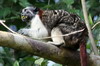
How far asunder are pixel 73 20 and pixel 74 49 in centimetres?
31

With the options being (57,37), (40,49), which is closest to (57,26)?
(57,37)

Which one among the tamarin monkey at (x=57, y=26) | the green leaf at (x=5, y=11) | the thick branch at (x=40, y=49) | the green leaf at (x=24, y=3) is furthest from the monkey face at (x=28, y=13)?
the thick branch at (x=40, y=49)

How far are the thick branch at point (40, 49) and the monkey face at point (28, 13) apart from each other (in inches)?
34.4

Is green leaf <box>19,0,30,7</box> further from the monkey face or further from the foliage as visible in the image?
the monkey face

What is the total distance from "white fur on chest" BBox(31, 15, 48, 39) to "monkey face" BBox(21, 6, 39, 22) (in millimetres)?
74

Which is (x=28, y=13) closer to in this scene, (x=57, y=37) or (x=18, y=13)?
(x=57, y=37)

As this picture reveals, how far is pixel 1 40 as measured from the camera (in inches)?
127

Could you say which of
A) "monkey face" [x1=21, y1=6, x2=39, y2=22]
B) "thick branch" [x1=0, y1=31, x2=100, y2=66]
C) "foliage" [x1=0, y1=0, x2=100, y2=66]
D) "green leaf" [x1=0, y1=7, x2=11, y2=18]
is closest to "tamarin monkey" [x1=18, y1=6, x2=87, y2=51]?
"monkey face" [x1=21, y1=6, x2=39, y2=22]

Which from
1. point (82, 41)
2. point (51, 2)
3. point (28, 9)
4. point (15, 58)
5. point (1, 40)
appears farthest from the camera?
point (51, 2)

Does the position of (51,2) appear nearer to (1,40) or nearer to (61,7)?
(61,7)

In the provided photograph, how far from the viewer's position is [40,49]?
342 centimetres

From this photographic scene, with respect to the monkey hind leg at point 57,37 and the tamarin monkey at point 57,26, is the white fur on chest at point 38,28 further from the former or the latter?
the monkey hind leg at point 57,37

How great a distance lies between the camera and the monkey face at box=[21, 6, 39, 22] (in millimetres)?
4438

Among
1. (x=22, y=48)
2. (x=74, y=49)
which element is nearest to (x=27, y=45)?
(x=22, y=48)
